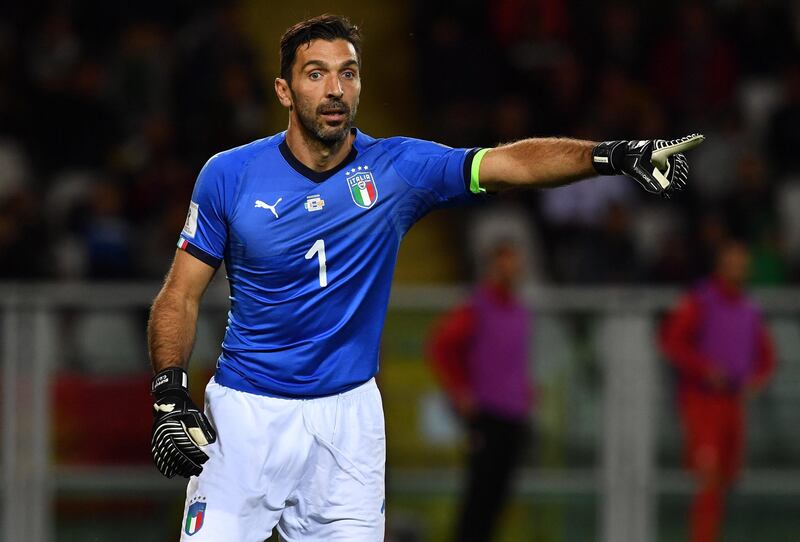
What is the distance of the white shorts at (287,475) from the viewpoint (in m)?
5.23

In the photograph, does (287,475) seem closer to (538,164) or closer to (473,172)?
(473,172)

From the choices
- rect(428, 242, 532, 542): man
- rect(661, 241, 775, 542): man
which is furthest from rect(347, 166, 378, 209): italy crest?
rect(661, 241, 775, 542): man

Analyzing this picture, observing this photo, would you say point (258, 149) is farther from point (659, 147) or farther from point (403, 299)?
point (403, 299)

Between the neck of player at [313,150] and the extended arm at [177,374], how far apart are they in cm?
50

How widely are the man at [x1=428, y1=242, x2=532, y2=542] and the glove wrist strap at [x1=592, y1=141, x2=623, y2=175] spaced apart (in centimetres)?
537

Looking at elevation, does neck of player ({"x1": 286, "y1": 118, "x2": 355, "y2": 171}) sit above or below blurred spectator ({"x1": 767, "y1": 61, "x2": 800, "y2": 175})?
below

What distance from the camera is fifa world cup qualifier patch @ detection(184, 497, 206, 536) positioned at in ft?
17.1

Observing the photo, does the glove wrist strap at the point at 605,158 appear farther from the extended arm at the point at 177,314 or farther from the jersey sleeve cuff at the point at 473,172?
the extended arm at the point at 177,314

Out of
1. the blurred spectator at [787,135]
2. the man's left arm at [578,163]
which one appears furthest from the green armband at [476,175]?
the blurred spectator at [787,135]

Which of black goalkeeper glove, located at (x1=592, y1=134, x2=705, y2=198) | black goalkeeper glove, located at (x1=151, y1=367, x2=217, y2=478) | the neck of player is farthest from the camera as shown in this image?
the neck of player

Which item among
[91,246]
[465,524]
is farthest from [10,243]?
[465,524]

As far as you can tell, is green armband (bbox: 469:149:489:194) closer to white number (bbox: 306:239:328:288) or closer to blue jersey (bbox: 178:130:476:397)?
blue jersey (bbox: 178:130:476:397)

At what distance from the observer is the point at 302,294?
5359 millimetres

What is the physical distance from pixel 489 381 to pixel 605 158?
5572mm
